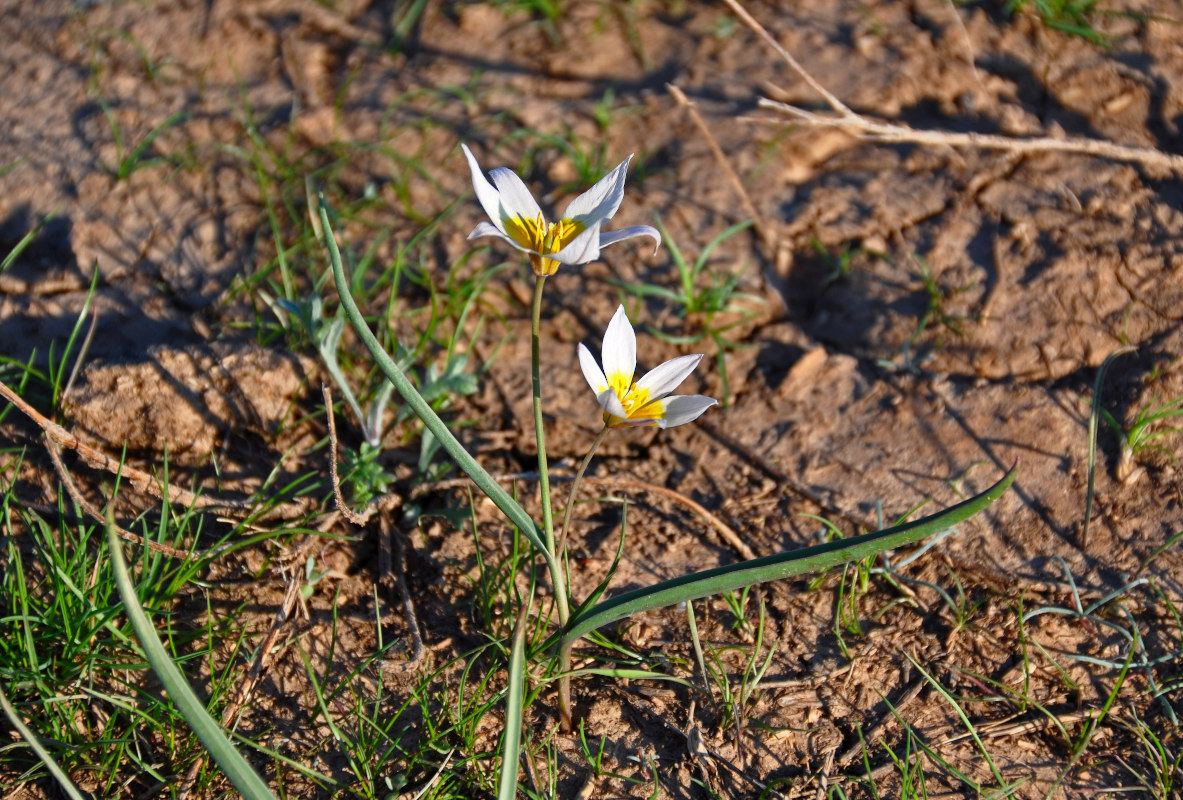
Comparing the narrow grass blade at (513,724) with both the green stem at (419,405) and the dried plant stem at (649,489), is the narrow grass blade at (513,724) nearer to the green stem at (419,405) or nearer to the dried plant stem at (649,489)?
the green stem at (419,405)

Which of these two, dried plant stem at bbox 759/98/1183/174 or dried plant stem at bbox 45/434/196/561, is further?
dried plant stem at bbox 759/98/1183/174

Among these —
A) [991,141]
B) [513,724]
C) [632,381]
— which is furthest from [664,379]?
[991,141]

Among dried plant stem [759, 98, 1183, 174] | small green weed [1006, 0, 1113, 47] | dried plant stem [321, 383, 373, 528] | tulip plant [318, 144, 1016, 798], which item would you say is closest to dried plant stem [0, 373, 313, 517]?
dried plant stem [321, 383, 373, 528]

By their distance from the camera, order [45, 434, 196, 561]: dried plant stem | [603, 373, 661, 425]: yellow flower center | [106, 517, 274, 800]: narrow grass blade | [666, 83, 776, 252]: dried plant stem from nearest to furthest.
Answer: [106, 517, 274, 800]: narrow grass blade, [603, 373, 661, 425]: yellow flower center, [45, 434, 196, 561]: dried plant stem, [666, 83, 776, 252]: dried plant stem

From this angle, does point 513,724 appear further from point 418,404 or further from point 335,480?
point 335,480

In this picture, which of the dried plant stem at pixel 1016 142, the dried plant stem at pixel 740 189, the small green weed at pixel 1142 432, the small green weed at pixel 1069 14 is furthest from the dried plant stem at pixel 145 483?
the small green weed at pixel 1069 14

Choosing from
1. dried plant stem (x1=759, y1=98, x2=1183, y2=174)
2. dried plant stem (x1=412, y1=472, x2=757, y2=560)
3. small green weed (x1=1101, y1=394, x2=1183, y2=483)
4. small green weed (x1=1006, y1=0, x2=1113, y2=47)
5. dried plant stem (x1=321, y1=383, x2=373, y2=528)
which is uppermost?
small green weed (x1=1006, y1=0, x2=1113, y2=47)

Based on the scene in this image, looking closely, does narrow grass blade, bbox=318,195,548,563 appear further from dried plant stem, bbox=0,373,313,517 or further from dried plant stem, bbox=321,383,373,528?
dried plant stem, bbox=0,373,313,517
